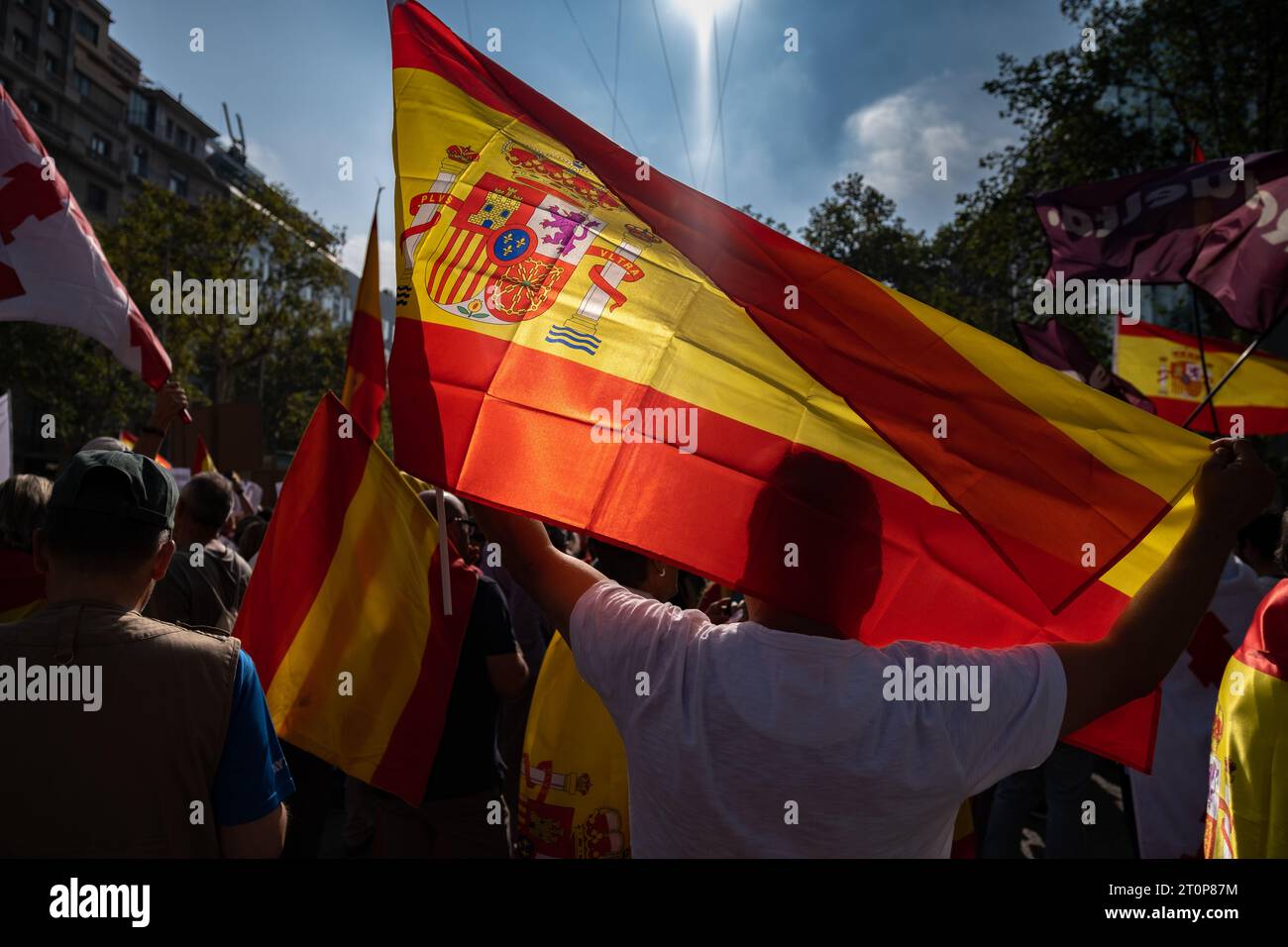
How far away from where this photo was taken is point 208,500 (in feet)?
13.6

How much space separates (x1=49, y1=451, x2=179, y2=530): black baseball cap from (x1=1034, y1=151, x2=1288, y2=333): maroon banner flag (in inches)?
140

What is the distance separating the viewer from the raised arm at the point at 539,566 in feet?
6.03

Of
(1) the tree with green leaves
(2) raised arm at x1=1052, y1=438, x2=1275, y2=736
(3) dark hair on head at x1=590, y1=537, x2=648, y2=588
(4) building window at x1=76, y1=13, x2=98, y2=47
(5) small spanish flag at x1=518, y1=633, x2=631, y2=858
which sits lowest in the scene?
(5) small spanish flag at x1=518, y1=633, x2=631, y2=858

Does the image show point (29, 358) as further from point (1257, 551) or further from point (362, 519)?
point (1257, 551)

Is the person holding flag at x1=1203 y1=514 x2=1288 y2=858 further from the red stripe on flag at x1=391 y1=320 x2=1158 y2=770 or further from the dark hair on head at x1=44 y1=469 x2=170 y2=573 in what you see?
the dark hair on head at x1=44 y1=469 x2=170 y2=573

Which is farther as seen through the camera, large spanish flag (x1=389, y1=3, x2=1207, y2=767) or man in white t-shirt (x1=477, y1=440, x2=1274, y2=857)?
large spanish flag (x1=389, y1=3, x2=1207, y2=767)

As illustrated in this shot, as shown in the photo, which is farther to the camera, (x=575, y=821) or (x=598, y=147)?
(x=575, y=821)

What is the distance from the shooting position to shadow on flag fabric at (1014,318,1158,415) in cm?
529

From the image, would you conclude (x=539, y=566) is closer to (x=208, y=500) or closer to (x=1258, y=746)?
(x=1258, y=746)

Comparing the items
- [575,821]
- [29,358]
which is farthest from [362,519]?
[29,358]

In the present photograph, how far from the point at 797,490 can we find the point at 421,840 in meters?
2.67

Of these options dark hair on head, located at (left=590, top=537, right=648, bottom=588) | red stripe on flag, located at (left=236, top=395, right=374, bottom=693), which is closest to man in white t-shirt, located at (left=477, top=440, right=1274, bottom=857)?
dark hair on head, located at (left=590, top=537, right=648, bottom=588)

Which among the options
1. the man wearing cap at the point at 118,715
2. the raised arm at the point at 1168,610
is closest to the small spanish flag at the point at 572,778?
the man wearing cap at the point at 118,715
